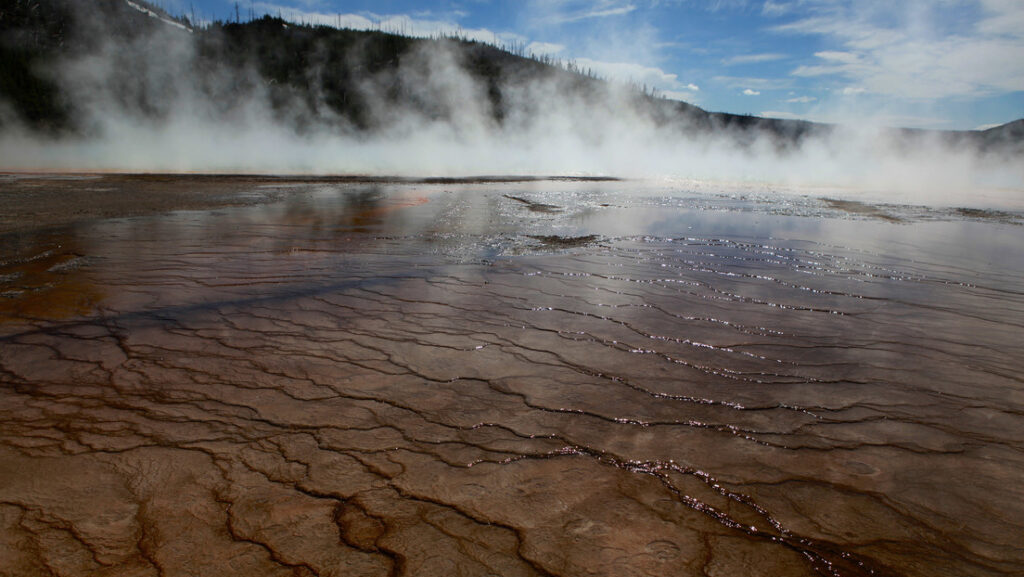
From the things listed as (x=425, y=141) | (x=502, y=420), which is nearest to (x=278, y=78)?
(x=425, y=141)

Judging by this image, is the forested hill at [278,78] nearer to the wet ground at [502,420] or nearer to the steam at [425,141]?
the steam at [425,141]

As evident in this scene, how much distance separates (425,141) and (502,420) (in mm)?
33166

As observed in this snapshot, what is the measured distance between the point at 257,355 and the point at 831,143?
40292mm

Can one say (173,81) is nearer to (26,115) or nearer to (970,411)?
(26,115)

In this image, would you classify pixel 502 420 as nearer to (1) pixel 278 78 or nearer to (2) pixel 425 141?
(2) pixel 425 141

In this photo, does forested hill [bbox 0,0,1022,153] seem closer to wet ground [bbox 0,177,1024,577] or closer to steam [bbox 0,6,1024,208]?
steam [bbox 0,6,1024,208]

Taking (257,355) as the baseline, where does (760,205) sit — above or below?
above

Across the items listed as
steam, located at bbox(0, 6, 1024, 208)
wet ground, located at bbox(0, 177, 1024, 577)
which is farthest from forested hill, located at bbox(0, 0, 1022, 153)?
wet ground, located at bbox(0, 177, 1024, 577)

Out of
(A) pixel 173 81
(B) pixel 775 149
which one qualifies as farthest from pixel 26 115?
(B) pixel 775 149

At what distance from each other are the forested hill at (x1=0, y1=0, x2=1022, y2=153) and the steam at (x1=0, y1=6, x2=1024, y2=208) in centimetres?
35

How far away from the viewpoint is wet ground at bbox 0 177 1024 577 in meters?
1.20

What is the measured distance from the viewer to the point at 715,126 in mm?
58938

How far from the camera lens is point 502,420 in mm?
1759

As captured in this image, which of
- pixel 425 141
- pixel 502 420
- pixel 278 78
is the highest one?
pixel 278 78
